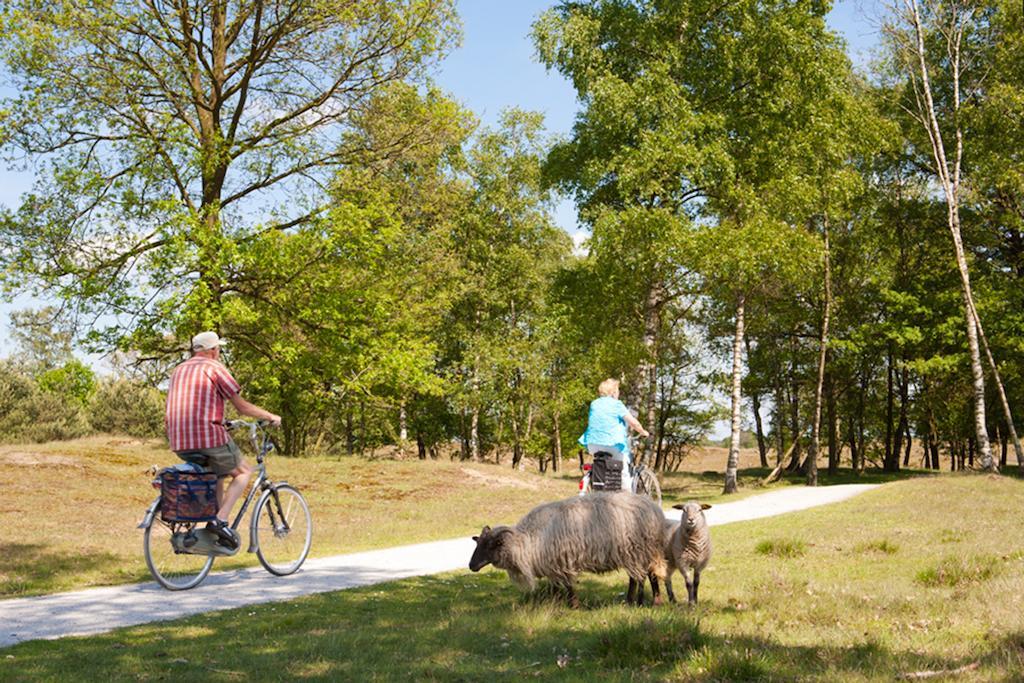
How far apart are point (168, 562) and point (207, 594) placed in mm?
831

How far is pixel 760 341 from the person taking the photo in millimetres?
46656

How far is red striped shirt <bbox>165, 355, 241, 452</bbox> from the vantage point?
8.45 m

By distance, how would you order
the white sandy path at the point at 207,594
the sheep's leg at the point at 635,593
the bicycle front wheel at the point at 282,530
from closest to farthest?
1. the white sandy path at the point at 207,594
2. the sheep's leg at the point at 635,593
3. the bicycle front wheel at the point at 282,530

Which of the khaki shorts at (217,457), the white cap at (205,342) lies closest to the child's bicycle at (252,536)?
the khaki shorts at (217,457)

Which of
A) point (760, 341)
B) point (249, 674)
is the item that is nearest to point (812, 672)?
point (249, 674)

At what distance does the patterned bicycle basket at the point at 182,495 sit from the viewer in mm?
8531

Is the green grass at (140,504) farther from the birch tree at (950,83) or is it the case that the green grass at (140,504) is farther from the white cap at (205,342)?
the birch tree at (950,83)

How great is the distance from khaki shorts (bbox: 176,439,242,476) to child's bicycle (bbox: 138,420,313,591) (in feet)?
0.97

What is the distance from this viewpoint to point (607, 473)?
11727 mm

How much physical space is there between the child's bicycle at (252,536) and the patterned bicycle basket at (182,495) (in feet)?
0.28

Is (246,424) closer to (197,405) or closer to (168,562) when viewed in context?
(197,405)

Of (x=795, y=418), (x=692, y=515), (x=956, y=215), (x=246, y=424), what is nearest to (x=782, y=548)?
(x=692, y=515)

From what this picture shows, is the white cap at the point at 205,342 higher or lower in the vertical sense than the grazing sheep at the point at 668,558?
higher

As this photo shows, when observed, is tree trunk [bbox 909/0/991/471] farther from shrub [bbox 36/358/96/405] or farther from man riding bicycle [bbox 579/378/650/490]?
shrub [bbox 36/358/96/405]
